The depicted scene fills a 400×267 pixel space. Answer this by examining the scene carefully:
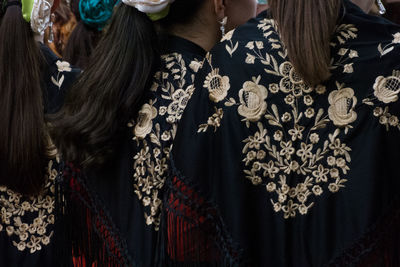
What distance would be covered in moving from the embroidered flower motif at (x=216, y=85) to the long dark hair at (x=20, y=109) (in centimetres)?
68

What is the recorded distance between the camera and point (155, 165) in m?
1.77

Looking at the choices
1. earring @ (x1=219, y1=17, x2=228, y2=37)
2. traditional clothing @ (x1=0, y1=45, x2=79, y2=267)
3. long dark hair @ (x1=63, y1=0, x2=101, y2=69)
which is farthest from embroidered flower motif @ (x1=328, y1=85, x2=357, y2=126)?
long dark hair @ (x1=63, y1=0, x2=101, y2=69)

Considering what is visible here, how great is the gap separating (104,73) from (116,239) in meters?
0.49

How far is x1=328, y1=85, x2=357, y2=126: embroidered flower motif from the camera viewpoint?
4.91 feet

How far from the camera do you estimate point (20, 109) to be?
2.05 m

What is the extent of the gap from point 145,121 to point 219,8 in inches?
18.2

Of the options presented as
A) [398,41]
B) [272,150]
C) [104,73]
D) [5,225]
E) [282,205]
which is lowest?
[5,225]

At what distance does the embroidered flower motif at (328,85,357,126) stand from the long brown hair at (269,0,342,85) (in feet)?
0.17

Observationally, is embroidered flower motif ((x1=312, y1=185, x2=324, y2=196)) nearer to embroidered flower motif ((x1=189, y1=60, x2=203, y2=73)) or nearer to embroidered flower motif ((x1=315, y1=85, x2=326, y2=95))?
embroidered flower motif ((x1=315, y1=85, x2=326, y2=95))

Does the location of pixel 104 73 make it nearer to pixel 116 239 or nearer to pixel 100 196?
pixel 100 196

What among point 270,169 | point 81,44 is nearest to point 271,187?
point 270,169

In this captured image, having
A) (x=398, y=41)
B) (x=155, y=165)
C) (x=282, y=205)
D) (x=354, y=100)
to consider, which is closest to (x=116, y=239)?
(x=155, y=165)

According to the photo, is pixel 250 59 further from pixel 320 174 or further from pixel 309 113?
pixel 320 174

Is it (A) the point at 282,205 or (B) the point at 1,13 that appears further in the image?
(B) the point at 1,13
